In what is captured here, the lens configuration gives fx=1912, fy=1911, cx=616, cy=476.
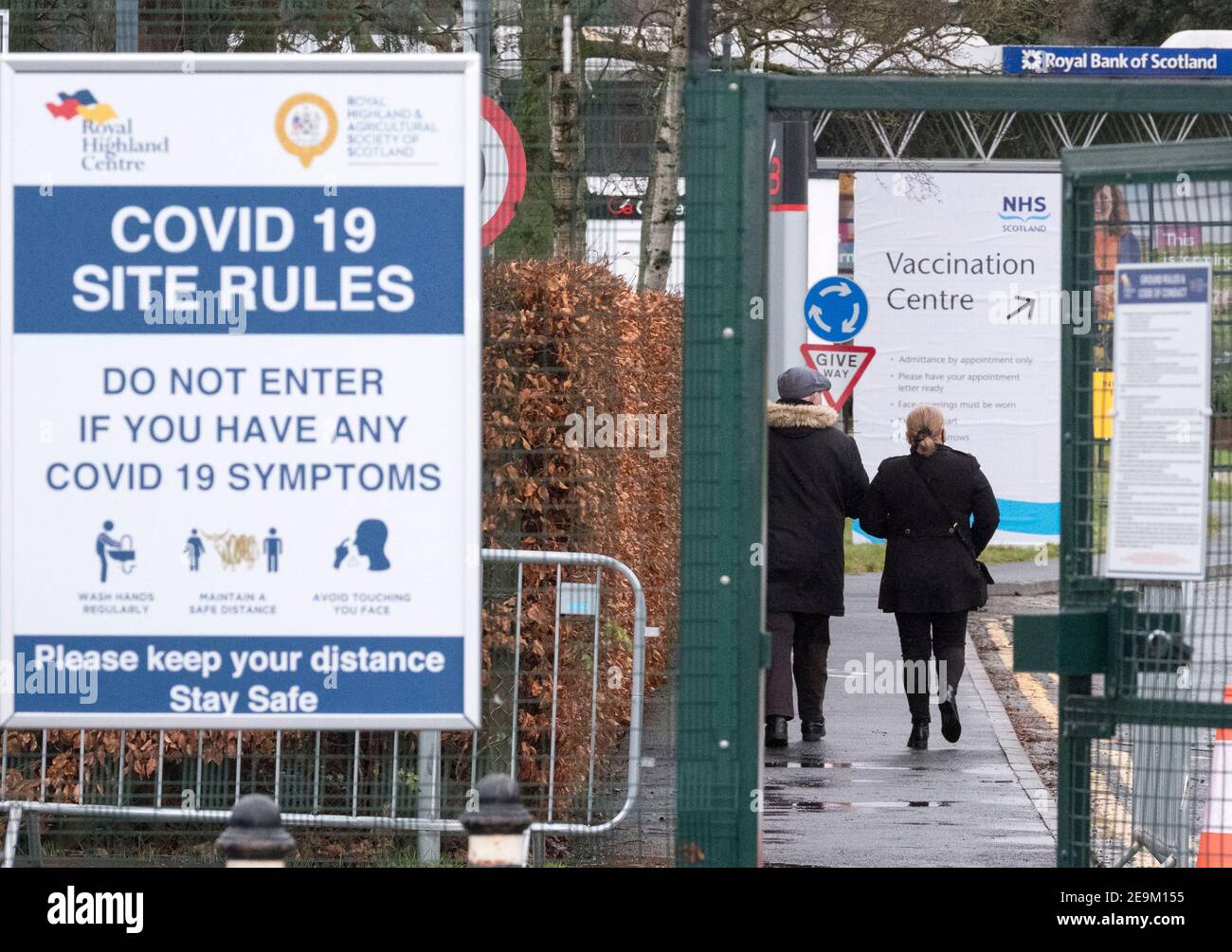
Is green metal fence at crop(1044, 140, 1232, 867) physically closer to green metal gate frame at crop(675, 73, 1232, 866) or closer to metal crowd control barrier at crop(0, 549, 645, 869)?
green metal gate frame at crop(675, 73, 1232, 866)

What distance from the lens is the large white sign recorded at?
477 cm

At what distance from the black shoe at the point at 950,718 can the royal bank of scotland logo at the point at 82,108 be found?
6983 millimetres

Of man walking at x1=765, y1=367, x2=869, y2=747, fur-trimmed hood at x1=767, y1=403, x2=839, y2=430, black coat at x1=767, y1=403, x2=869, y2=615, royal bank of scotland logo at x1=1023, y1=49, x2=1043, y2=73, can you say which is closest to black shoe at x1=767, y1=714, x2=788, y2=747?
man walking at x1=765, y1=367, x2=869, y2=747

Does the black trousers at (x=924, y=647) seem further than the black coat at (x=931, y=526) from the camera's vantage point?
Yes

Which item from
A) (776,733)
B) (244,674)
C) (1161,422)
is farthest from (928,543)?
(244,674)

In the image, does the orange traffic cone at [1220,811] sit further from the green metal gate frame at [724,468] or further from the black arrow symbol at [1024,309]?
the black arrow symbol at [1024,309]

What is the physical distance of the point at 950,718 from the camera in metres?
10.6

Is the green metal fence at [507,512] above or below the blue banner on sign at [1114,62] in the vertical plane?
below

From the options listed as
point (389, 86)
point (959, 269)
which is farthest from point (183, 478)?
point (959, 269)

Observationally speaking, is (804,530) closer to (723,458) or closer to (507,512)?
(507,512)

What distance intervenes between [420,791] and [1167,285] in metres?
3.02

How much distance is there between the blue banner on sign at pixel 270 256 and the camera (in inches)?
182

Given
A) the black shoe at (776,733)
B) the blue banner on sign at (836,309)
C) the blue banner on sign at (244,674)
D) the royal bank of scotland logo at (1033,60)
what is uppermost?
the royal bank of scotland logo at (1033,60)

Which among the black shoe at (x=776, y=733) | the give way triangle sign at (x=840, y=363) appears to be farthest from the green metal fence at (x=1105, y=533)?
the give way triangle sign at (x=840, y=363)
